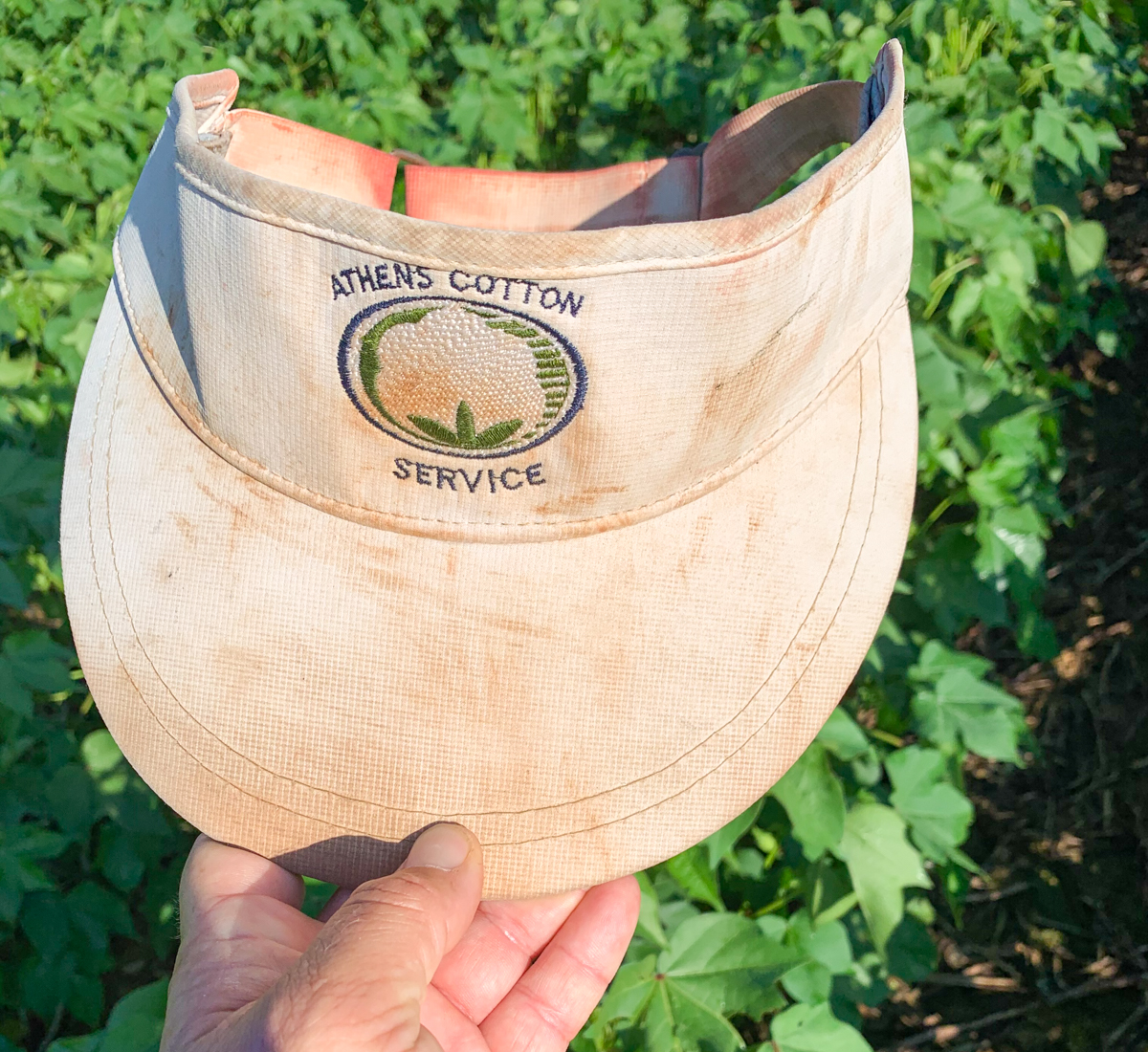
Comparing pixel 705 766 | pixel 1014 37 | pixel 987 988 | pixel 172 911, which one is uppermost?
pixel 1014 37

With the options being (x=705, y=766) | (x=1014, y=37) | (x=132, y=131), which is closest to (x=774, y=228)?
(x=705, y=766)

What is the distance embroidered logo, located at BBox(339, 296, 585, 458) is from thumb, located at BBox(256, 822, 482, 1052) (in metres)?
0.37

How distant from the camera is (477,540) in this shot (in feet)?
2.83

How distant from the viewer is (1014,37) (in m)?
2.15

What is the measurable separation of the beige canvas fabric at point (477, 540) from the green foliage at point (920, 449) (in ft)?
0.39

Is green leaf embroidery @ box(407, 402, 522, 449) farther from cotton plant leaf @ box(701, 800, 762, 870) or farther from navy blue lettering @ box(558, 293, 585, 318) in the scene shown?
cotton plant leaf @ box(701, 800, 762, 870)

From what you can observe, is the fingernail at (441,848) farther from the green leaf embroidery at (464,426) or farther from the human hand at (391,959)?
the green leaf embroidery at (464,426)

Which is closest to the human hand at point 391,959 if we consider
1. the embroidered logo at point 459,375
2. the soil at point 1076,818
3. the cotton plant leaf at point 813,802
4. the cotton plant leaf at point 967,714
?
the cotton plant leaf at point 813,802

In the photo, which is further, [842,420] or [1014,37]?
[1014,37]

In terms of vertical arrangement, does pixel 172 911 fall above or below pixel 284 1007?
below

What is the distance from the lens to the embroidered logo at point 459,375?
2.32 feet

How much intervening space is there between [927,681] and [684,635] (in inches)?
32.2

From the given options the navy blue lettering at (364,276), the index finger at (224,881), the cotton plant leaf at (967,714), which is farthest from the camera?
the cotton plant leaf at (967,714)

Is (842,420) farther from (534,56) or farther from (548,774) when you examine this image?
(534,56)
